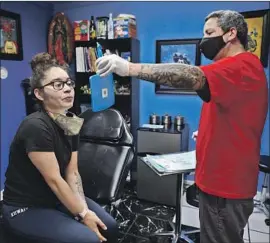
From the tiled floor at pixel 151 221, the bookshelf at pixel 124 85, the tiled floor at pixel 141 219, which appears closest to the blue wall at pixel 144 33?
the bookshelf at pixel 124 85

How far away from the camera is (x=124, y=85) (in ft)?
9.52

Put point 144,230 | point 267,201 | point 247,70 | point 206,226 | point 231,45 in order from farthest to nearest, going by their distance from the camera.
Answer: point 267,201 → point 144,230 → point 206,226 → point 231,45 → point 247,70

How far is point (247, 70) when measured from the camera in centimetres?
99

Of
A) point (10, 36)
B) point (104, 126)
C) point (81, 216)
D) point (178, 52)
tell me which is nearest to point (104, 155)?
point (104, 126)

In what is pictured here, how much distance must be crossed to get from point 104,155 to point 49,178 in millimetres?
508

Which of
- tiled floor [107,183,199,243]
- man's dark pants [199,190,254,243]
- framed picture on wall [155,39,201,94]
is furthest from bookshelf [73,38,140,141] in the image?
man's dark pants [199,190,254,243]

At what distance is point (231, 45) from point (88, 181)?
1142 mm

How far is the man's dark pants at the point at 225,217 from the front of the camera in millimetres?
1156

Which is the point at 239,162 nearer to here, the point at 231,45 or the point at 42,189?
the point at 231,45

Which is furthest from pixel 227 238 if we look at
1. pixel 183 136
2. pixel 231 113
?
pixel 183 136

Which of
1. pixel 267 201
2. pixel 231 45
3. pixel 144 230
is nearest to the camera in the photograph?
pixel 231 45

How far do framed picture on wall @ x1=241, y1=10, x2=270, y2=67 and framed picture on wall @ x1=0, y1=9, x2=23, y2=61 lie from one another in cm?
234

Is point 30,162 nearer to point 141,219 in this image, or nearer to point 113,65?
point 113,65

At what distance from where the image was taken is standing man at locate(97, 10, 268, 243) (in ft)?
3.12
